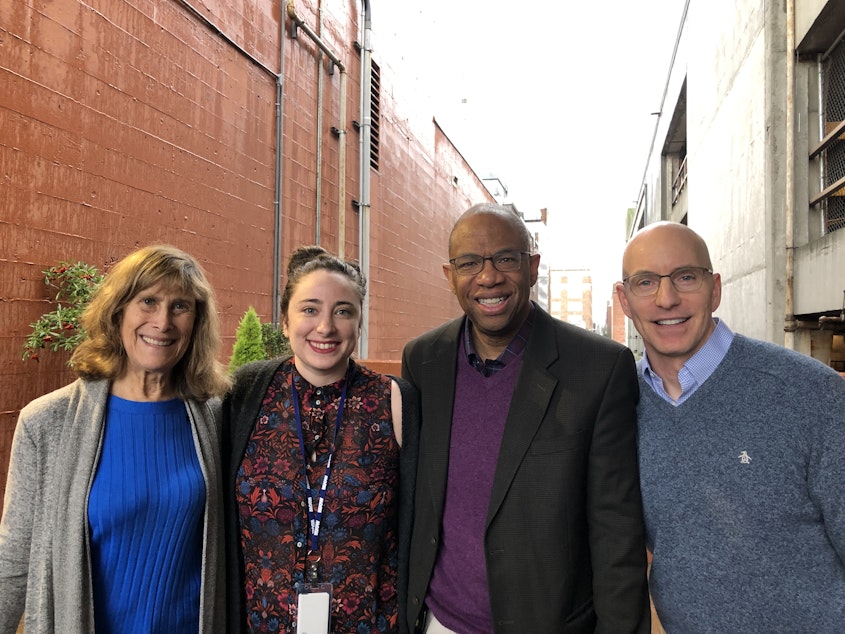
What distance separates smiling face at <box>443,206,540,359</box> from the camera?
6.47 ft

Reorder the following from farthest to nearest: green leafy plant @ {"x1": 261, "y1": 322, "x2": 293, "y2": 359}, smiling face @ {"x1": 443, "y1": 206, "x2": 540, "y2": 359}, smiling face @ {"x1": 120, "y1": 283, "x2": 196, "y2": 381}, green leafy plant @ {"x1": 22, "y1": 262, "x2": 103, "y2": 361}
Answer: green leafy plant @ {"x1": 261, "y1": 322, "x2": 293, "y2": 359} → green leafy plant @ {"x1": 22, "y1": 262, "x2": 103, "y2": 361} → smiling face @ {"x1": 443, "y1": 206, "x2": 540, "y2": 359} → smiling face @ {"x1": 120, "y1": 283, "x2": 196, "y2": 381}

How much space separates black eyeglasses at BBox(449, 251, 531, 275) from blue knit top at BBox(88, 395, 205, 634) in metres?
1.10

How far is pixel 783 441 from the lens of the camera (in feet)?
5.04

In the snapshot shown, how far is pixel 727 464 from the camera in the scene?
5.19ft

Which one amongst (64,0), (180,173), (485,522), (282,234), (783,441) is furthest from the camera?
(282,234)

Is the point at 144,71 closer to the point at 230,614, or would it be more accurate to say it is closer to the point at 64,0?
the point at 64,0

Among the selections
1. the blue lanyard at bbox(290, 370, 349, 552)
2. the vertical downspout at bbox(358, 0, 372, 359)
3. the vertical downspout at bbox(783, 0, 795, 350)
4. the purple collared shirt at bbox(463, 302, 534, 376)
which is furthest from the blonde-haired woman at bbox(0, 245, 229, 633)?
the vertical downspout at bbox(358, 0, 372, 359)

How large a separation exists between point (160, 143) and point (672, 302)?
4.76 meters

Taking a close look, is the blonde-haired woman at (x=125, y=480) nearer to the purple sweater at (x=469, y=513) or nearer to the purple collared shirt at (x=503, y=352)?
the purple sweater at (x=469, y=513)

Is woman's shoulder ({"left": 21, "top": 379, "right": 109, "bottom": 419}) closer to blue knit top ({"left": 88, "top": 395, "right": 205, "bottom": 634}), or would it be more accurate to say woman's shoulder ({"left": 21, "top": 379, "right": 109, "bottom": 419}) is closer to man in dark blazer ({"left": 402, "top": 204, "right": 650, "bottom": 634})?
blue knit top ({"left": 88, "top": 395, "right": 205, "bottom": 634})

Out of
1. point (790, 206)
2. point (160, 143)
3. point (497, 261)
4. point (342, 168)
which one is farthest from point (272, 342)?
point (790, 206)

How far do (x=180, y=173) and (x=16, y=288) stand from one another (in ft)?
6.63

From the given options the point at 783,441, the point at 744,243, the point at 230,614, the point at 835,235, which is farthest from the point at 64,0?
the point at 744,243

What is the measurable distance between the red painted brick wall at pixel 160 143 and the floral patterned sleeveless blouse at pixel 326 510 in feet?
9.10
